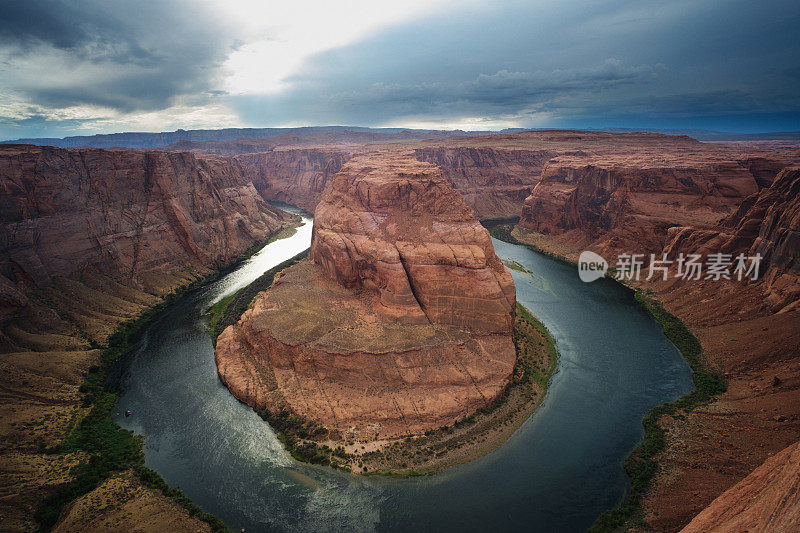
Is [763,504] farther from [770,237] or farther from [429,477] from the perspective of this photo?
[770,237]

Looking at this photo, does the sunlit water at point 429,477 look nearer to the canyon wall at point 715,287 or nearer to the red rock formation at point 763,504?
the canyon wall at point 715,287

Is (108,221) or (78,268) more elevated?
(108,221)

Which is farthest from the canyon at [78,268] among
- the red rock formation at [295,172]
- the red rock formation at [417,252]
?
the red rock formation at [295,172]

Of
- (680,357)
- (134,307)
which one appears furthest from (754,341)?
(134,307)

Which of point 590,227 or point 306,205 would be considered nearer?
point 590,227

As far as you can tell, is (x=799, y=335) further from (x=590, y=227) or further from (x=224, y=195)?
(x=224, y=195)

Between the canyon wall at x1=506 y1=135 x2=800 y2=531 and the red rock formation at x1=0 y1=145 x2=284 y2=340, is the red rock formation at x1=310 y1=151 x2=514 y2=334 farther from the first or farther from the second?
the red rock formation at x1=0 y1=145 x2=284 y2=340

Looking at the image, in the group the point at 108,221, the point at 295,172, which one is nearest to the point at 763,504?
the point at 108,221
